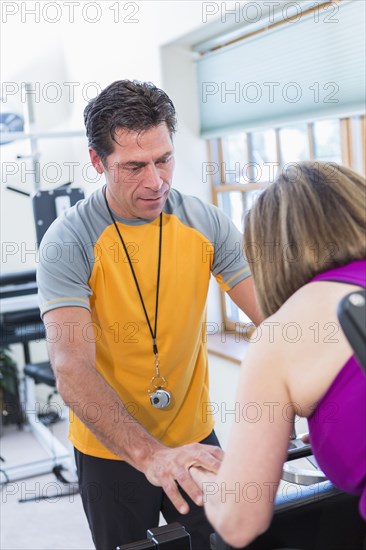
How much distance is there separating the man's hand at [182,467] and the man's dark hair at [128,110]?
738mm

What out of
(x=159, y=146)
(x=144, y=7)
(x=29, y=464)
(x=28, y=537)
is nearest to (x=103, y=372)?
(x=159, y=146)

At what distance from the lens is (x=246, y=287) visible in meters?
1.89

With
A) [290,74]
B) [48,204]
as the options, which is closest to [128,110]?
[290,74]

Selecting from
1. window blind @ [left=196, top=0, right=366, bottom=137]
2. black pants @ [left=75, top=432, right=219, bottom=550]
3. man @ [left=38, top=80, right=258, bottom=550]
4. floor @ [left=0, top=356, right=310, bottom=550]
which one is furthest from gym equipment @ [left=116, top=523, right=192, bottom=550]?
window blind @ [left=196, top=0, right=366, bottom=137]

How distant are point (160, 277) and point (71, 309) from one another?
0.27 meters

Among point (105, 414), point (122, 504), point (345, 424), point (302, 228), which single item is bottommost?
point (122, 504)

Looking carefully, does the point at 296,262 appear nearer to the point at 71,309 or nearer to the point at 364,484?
the point at 364,484

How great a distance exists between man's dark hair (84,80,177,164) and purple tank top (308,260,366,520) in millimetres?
752

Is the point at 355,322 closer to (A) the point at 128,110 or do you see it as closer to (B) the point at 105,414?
(B) the point at 105,414

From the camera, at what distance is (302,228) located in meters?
1.09

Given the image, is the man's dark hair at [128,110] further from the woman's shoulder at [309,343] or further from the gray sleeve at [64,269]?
the woman's shoulder at [309,343]

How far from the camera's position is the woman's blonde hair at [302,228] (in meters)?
1.08

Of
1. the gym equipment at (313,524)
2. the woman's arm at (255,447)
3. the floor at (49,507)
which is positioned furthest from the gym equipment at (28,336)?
the woman's arm at (255,447)

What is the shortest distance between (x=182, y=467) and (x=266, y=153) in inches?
102
